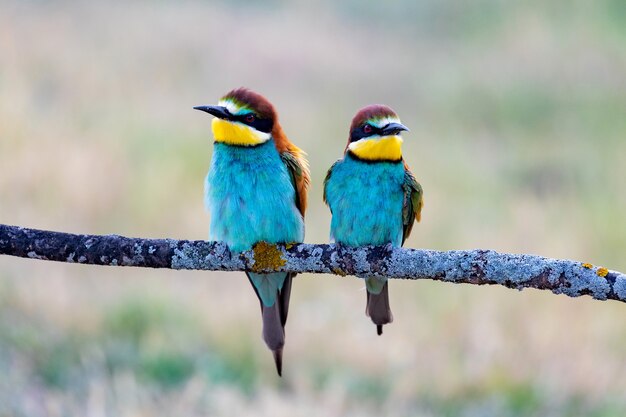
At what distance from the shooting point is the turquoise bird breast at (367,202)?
3514 mm

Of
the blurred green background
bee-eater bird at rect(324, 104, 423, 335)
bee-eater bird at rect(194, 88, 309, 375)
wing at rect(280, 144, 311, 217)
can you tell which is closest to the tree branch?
bee-eater bird at rect(194, 88, 309, 375)

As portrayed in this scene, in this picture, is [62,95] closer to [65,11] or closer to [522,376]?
[65,11]

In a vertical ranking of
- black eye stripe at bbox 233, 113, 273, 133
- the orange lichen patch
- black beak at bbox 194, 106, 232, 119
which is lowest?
the orange lichen patch

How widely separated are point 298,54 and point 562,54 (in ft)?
10.3

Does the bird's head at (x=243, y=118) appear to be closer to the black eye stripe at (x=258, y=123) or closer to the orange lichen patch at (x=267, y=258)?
the black eye stripe at (x=258, y=123)

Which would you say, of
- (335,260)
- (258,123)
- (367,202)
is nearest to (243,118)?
(258,123)

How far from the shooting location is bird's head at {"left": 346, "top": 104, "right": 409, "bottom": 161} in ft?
10.8

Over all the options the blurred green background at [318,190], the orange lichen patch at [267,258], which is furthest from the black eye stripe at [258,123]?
the blurred green background at [318,190]

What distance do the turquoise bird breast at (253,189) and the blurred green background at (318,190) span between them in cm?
182

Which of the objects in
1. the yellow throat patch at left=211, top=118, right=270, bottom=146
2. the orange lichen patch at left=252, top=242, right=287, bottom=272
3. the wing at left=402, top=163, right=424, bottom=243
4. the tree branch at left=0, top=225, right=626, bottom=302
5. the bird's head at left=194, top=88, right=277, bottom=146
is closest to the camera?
the tree branch at left=0, top=225, right=626, bottom=302

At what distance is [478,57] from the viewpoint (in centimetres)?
1239

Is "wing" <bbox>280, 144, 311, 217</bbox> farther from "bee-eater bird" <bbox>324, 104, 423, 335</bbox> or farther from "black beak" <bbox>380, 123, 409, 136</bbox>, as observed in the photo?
"black beak" <bbox>380, 123, 409, 136</bbox>

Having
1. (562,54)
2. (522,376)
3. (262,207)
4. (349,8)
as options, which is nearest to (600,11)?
(562,54)

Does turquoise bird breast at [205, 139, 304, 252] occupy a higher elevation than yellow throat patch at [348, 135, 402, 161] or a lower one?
lower
